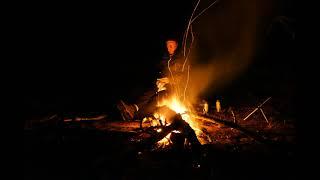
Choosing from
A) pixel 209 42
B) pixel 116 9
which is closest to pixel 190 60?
pixel 209 42

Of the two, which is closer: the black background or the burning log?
the burning log

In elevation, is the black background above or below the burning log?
above

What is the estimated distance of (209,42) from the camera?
13.7 m

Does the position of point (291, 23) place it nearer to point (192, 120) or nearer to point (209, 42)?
point (209, 42)

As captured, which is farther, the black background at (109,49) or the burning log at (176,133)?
the black background at (109,49)

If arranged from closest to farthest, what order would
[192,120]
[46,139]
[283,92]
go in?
[46,139] → [192,120] → [283,92]

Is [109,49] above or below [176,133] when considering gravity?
above

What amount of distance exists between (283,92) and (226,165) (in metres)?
6.46

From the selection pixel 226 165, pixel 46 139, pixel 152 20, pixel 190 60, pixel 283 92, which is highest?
→ pixel 152 20

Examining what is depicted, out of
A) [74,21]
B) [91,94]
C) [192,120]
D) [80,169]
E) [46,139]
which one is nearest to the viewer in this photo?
[80,169]

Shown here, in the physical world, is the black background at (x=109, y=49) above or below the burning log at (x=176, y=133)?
above

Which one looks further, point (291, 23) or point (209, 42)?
point (209, 42)

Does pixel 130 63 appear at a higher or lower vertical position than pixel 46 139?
higher

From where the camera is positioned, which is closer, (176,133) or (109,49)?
(176,133)
